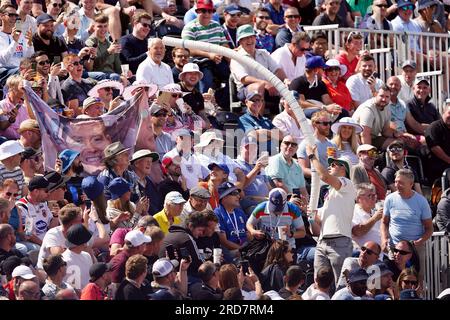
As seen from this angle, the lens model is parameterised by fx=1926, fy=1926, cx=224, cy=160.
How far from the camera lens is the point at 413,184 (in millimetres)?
22531

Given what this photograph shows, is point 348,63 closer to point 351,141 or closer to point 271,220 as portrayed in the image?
point 351,141

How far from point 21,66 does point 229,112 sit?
301cm

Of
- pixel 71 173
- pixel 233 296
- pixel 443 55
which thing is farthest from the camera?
pixel 443 55

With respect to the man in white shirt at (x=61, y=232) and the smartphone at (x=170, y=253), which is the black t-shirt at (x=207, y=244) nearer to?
the smartphone at (x=170, y=253)

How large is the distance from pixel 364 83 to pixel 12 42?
4.74m

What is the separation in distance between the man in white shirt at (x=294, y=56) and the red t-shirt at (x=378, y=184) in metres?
2.38

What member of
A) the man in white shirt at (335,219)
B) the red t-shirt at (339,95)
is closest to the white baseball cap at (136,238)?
the man in white shirt at (335,219)

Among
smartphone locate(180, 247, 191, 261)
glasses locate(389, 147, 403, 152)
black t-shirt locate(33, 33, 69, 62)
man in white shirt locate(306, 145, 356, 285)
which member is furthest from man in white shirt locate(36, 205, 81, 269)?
glasses locate(389, 147, 403, 152)

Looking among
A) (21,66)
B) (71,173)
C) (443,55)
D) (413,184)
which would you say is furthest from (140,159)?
(443,55)

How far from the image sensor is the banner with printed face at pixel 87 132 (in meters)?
20.3

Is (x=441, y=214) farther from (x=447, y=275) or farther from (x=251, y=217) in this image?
(x=251, y=217)

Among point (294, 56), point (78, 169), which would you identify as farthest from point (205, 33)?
point (78, 169)

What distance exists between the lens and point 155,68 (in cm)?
2305

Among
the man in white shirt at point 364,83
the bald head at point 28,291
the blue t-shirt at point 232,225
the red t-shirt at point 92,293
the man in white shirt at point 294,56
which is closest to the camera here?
the bald head at point 28,291
